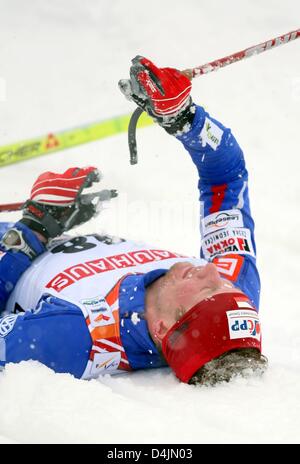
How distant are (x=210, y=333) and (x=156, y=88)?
4.06ft

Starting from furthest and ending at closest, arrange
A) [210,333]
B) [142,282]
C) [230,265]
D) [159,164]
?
[159,164] < [230,265] < [142,282] < [210,333]

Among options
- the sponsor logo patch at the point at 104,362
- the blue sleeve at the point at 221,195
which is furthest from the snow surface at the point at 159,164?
the blue sleeve at the point at 221,195

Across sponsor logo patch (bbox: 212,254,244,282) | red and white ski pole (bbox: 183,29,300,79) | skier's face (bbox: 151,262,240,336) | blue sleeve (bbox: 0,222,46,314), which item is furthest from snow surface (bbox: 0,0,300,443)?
red and white ski pole (bbox: 183,29,300,79)

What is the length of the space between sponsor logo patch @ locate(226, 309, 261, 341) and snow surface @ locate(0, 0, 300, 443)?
200mm

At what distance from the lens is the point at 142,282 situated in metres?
3.00

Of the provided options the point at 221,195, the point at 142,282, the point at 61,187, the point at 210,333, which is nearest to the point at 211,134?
the point at 221,195

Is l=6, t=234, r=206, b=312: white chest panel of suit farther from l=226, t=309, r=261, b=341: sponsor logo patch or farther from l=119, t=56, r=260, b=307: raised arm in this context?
l=226, t=309, r=261, b=341: sponsor logo patch

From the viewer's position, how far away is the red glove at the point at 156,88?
3.19 metres

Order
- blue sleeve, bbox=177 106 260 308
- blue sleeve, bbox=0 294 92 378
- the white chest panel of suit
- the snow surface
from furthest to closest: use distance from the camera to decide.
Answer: blue sleeve, bbox=177 106 260 308
the white chest panel of suit
blue sleeve, bbox=0 294 92 378
the snow surface

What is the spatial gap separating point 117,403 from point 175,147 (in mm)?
4263

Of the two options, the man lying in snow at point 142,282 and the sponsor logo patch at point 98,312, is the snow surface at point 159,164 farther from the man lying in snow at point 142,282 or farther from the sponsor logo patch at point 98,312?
the sponsor logo patch at point 98,312

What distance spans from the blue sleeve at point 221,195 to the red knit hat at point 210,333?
72cm

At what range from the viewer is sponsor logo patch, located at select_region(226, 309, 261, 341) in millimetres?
2557

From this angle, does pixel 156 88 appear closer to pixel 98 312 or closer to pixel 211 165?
pixel 211 165
